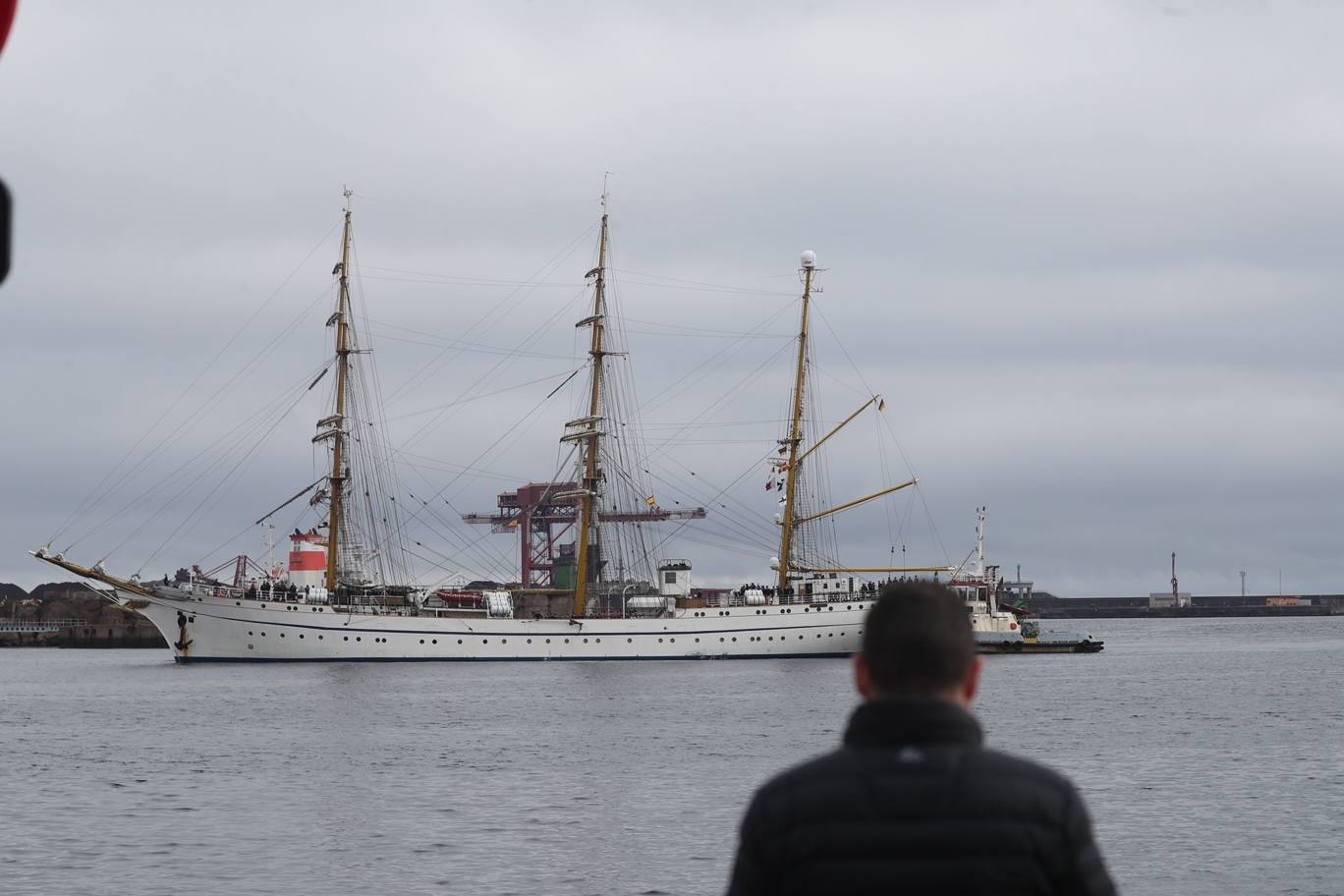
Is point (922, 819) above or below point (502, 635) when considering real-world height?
below

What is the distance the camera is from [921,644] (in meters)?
4.68

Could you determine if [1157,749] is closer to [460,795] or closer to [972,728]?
[460,795]

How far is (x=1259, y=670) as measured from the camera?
96.5 meters

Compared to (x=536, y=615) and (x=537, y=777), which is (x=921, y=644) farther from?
(x=536, y=615)

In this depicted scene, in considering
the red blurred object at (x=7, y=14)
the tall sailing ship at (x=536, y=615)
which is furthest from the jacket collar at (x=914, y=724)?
the tall sailing ship at (x=536, y=615)

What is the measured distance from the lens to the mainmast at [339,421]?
99.1m

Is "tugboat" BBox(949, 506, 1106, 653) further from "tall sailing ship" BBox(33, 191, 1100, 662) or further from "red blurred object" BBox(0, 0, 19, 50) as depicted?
"red blurred object" BBox(0, 0, 19, 50)

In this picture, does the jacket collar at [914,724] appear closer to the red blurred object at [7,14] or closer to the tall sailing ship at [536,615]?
the red blurred object at [7,14]

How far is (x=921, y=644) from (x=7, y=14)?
2.91 meters

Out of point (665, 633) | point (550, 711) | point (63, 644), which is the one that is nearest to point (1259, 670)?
point (665, 633)

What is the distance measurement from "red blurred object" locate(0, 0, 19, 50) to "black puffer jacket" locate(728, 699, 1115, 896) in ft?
9.13

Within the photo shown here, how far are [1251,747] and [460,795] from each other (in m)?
23.3

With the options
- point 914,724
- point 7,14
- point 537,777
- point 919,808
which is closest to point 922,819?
point 919,808

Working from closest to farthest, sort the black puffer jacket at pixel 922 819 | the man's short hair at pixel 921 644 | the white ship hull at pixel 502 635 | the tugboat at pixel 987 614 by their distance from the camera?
the black puffer jacket at pixel 922 819, the man's short hair at pixel 921 644, the white ship hull at pixel 502 635, the tugboat at pixel 987 614
